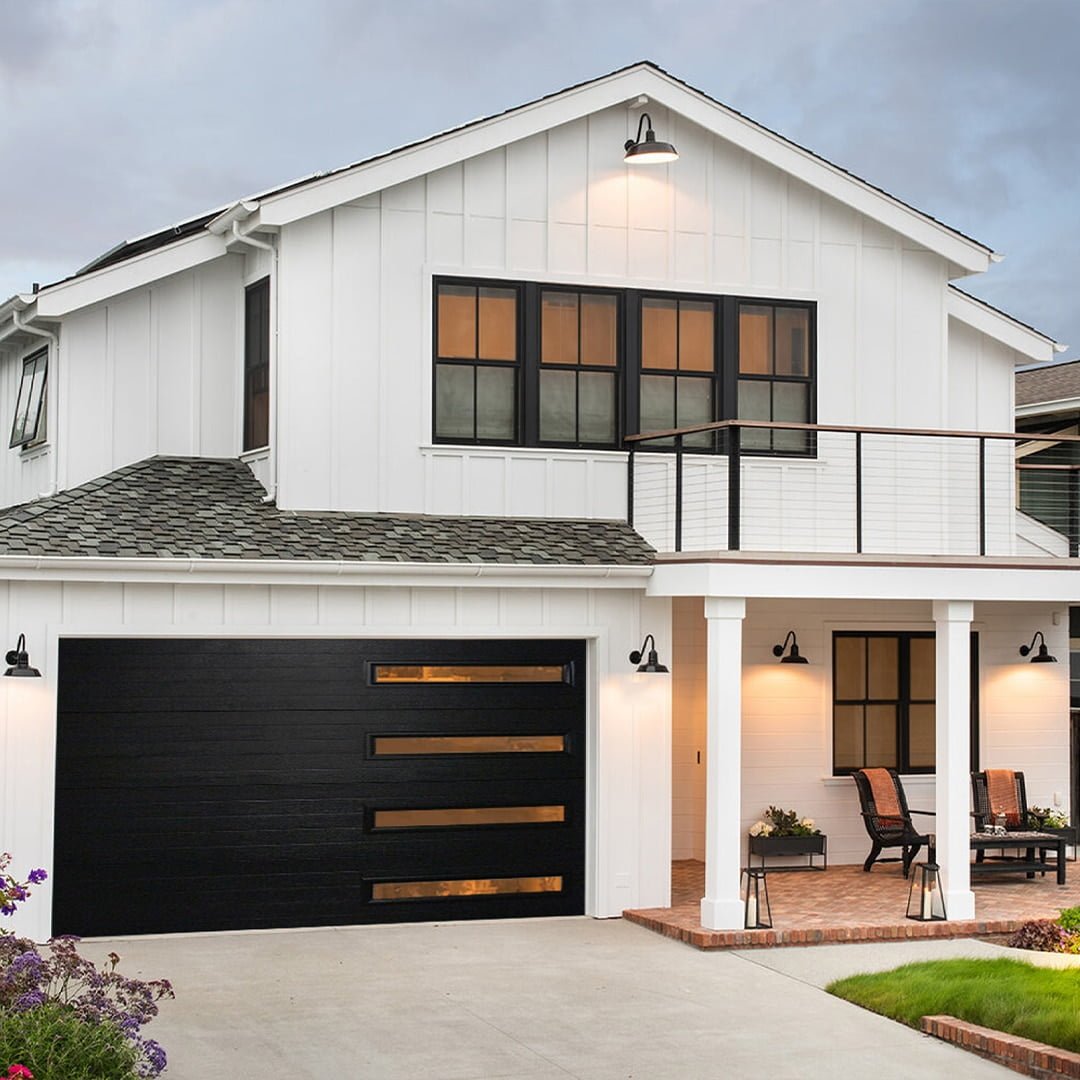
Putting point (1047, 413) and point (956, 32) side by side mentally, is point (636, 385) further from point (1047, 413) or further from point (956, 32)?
point (956, 32)

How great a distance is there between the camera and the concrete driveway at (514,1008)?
1048 centimetres

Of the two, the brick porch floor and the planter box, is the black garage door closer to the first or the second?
the brick porch floor

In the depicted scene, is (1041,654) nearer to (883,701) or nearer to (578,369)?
(883,701)

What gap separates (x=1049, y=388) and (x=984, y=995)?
15684 mm

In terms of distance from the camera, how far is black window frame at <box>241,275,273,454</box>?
15984mm

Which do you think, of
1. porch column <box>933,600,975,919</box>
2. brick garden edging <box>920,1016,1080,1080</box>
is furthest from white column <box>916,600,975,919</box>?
brick garden edging <box>920,1016,1080,1080</box>

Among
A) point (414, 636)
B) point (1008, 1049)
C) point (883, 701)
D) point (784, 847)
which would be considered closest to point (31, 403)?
point (414, 636)

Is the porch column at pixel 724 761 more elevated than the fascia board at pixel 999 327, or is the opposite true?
the fascia board at pixel 999 327

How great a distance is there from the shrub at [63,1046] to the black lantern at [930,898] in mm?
7986

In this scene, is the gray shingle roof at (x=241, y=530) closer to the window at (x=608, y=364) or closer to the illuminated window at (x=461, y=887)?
→ the window at (x=608, y=364)

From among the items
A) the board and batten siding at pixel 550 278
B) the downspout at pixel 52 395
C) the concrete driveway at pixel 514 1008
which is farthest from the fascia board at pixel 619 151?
Answer: the concrete driveway at pixel 514 1008

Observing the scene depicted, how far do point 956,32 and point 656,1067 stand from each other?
33430 millimetres

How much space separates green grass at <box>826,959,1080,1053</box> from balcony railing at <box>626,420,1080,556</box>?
4.42 metres

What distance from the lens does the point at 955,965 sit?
1285cm
